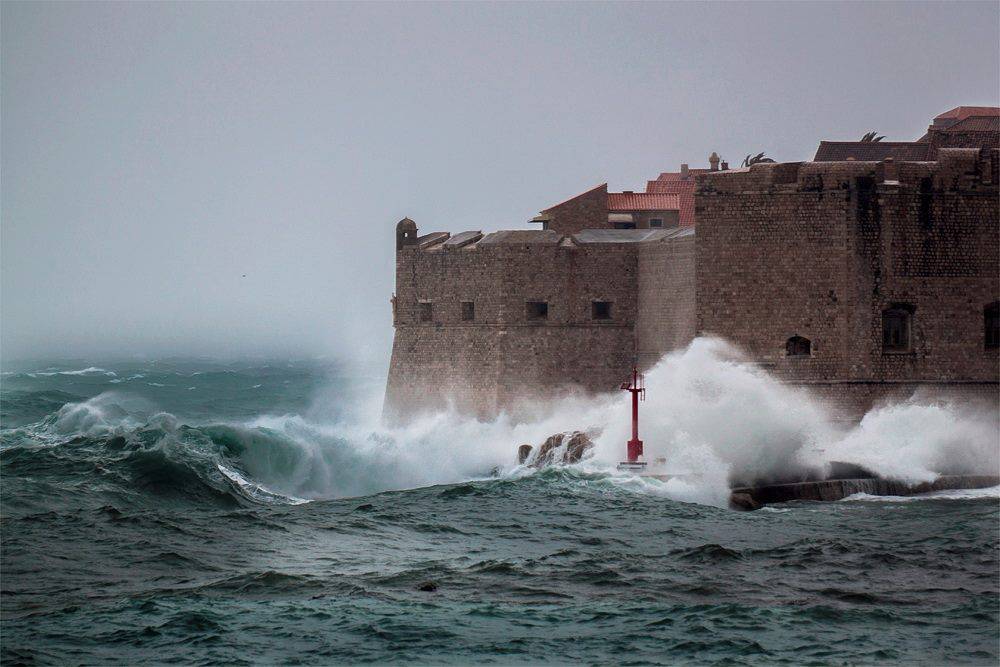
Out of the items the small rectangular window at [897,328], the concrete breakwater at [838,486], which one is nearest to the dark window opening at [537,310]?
the small rectangular window at [897,328]

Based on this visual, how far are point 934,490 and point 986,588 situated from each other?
6054 mm

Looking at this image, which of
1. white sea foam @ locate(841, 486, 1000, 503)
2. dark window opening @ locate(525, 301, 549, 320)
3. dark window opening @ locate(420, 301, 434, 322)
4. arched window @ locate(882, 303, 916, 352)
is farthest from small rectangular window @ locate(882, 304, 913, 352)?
dark window opening @ locate(420, 301, 434, 322)

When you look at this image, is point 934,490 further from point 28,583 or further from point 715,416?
point 28,583

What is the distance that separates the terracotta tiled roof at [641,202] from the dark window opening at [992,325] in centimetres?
1221

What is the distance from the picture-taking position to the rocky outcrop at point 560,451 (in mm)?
20766

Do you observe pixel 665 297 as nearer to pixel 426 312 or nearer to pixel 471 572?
pixel 426 312

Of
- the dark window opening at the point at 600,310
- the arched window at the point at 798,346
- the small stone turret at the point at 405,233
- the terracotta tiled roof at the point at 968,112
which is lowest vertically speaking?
the arched window at the point at 798,346

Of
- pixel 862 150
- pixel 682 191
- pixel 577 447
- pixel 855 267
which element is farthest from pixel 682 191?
pixel 577 447

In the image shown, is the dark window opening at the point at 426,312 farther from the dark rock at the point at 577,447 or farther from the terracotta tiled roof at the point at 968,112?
the terracotta tiled roof at the point at 968,112

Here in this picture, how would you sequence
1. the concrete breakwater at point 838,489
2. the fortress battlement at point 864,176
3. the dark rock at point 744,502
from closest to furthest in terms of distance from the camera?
the dark rock at point 744,502, the concrete breakwater at point 838,489, the fortress battlement at point 864,176

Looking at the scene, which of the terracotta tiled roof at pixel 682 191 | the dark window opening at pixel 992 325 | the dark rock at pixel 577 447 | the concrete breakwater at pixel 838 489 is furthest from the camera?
the terracotta tiled roof at pixel 682 191

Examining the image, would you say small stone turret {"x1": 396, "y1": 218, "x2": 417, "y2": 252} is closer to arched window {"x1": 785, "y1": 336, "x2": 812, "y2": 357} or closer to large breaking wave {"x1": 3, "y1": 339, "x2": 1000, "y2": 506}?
large breaking wave {"x1": 3, "y1": 339, "x2": 1000, "y2": 506}

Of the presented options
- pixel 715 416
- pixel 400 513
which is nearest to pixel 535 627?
pixel 400 513

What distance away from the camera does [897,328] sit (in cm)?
2139
